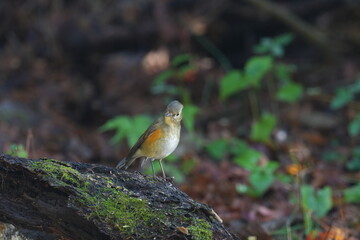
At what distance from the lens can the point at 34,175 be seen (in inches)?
146

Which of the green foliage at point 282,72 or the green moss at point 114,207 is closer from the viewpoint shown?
the green moss at point 114,207

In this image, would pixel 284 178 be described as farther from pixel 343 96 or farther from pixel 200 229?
pixel 200 229

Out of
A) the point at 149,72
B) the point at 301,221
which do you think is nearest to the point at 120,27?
the point at 149,72

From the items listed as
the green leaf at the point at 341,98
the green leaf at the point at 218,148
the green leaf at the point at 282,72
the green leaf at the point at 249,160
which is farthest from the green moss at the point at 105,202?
the green leaf at the point at 282,72

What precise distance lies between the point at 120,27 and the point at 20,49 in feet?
6.86

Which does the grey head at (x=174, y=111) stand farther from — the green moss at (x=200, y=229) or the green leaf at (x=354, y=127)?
the green leaf at (x=354, y=127)

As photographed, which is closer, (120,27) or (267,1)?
(267,1)

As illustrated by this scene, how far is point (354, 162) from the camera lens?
353 inches

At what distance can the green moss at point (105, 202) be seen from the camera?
363cm

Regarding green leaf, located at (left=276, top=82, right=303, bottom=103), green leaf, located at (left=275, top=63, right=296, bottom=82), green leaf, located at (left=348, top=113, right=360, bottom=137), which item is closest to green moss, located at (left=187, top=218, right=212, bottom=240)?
green leaf, located at (left=348, top=113, right=360, bottom=137)

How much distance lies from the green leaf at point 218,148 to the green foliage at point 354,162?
5.74 feet

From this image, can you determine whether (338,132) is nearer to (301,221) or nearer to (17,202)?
(301,221)

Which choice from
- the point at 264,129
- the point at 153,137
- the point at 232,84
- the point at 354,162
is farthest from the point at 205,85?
the point at 153,137

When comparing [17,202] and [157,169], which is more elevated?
[157,169]
